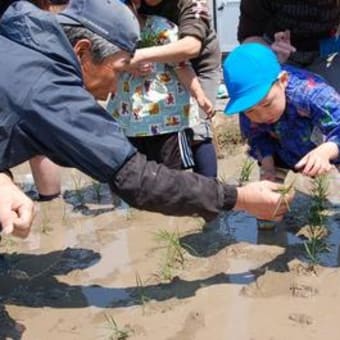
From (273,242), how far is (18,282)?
1.27 metres

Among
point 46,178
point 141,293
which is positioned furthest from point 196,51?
point 141,293

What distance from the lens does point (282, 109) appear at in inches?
147

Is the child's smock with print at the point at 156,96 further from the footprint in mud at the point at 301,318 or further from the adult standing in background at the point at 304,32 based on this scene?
the footprint in mud at the point at 301,318

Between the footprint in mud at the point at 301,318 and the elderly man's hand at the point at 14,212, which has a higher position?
the elderly man's hand at the point at 14,212

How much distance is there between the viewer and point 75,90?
8.93ft

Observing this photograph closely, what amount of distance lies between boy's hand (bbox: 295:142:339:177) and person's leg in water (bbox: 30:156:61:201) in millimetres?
1797

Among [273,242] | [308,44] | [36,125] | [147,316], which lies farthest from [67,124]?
[308,44]

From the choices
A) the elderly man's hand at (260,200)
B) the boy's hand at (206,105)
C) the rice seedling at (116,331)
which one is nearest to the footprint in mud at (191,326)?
the rice seedling at (116,331)

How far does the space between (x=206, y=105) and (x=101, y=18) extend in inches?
64.5

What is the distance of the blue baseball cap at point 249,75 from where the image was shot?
3.49m

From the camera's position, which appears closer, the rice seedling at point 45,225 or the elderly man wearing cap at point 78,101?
the elderly man wearing cap at point 78,101

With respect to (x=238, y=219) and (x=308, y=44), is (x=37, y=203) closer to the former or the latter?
(x=238, y=219)

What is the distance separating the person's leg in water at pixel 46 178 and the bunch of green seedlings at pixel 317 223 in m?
1.56

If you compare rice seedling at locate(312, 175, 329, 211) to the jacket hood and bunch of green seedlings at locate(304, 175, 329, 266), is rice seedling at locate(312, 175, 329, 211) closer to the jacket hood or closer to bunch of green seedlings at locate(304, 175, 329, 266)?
bunch of green seedlings at locate(304, 175, 329, 266)
